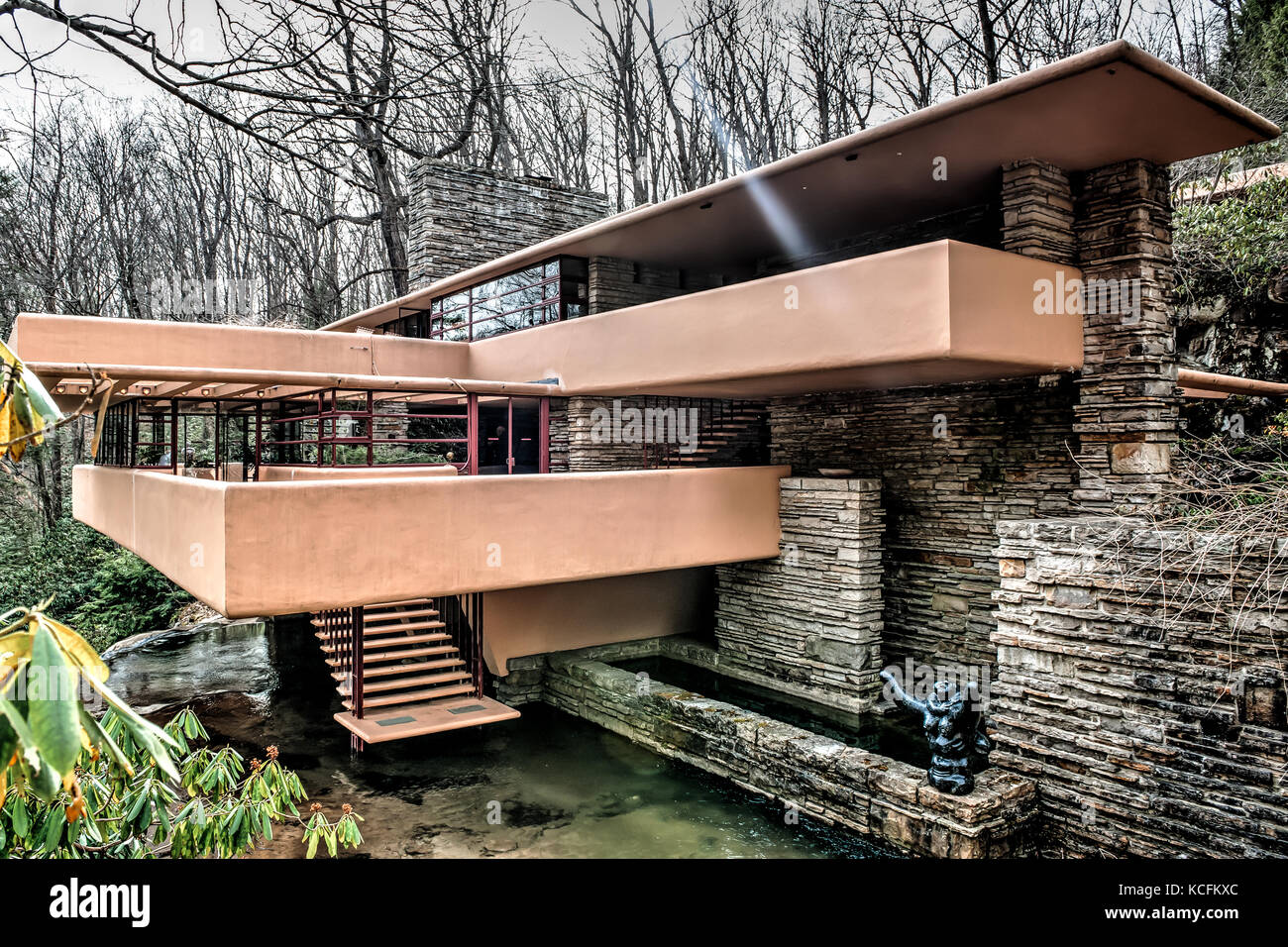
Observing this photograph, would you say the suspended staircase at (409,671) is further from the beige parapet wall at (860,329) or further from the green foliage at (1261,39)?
the green foliage at (1261,39)

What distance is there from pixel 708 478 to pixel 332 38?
24.7 ft

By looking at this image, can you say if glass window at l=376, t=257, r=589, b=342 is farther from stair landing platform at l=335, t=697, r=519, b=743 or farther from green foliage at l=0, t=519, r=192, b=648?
green foliage at l=0, t=519, r=192, b=648

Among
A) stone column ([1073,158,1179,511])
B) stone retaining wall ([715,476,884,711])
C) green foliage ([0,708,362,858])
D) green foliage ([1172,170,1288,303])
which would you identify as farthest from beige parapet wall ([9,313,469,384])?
green foliage ([1172,170,1288,303])

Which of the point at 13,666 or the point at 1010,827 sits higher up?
the point at 13,666

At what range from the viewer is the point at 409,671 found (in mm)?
10461

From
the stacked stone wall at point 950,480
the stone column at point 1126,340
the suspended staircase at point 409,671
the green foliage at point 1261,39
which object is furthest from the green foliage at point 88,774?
the green foliage at point 1261,39

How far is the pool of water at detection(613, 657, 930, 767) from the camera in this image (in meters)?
9.09

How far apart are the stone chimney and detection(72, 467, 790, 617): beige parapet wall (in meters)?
8.99

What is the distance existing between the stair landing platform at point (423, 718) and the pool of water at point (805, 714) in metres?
2.60

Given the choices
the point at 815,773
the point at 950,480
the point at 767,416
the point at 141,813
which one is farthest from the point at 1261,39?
the point at 141,813

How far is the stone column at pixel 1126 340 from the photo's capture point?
8539 millimetres
